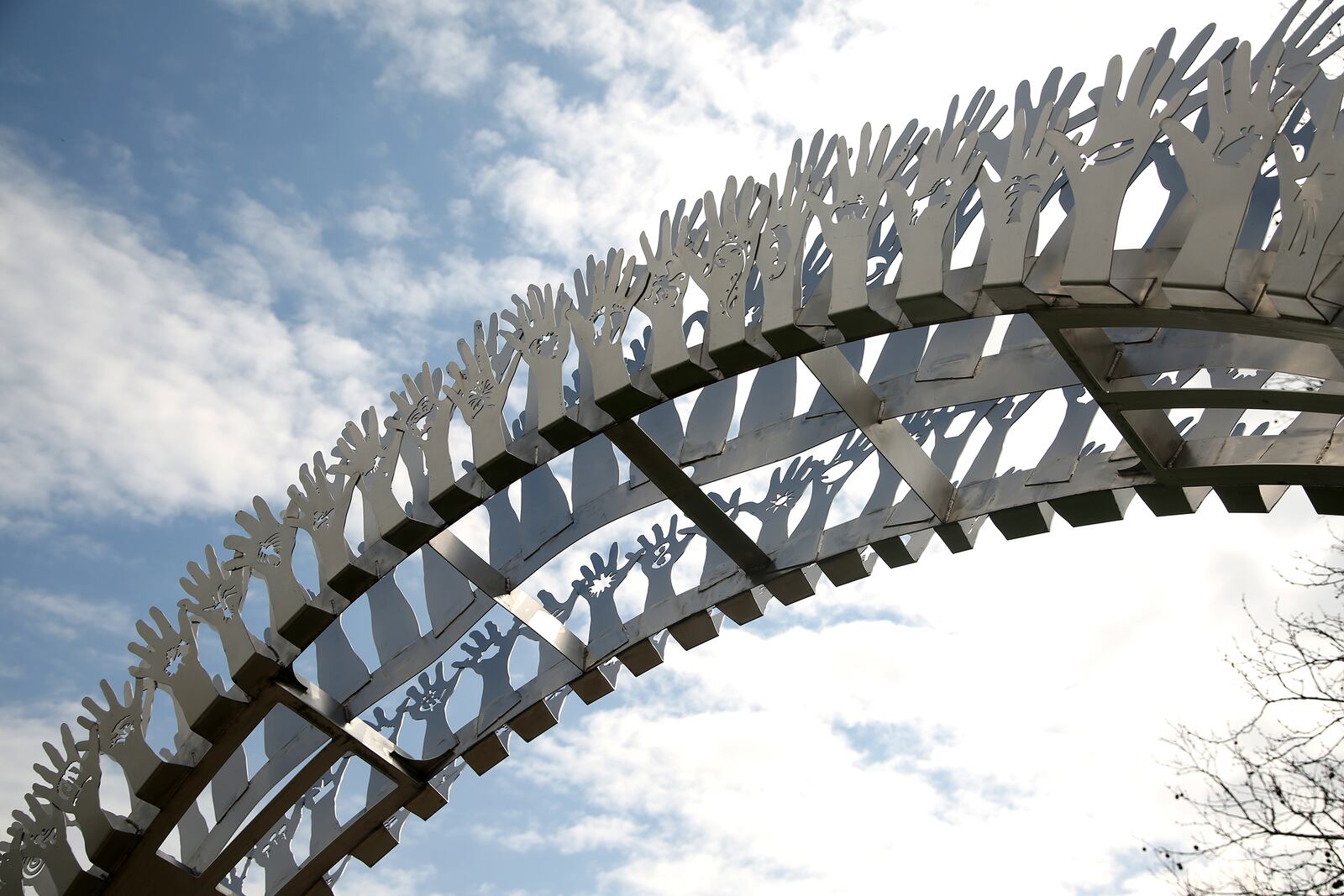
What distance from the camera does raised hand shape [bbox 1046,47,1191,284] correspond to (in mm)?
4090

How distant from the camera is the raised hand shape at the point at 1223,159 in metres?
3.85

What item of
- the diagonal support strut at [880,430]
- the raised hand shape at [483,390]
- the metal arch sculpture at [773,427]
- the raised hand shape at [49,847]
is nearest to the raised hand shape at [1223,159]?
the metal arch sculpture at [773,427]

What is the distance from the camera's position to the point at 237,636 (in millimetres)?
7352

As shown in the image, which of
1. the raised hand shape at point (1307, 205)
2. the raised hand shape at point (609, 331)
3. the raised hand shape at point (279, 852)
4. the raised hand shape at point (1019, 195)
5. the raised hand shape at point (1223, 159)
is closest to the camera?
the raised hand shape at point (1307, 205)

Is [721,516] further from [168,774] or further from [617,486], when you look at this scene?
[168,774]

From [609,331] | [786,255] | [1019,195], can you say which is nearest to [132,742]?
[609,331]

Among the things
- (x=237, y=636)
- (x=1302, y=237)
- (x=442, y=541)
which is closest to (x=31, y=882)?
(x=237, y=636)

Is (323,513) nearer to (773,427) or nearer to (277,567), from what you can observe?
(277,567)

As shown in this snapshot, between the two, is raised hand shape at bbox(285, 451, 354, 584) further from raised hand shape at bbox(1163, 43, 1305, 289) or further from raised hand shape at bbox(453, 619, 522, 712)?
raised hand shape at bbox(1163, 43, 1305, 289)

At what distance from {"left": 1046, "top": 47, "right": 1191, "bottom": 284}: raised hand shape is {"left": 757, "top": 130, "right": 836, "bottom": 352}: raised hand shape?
1.17 meters

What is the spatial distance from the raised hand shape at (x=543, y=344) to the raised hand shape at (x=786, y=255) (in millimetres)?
1181

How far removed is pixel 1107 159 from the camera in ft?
14.3

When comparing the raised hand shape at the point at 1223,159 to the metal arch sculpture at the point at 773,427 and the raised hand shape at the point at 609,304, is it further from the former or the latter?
the raised hand shape at the point at 609,304

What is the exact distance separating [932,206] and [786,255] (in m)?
0.79
